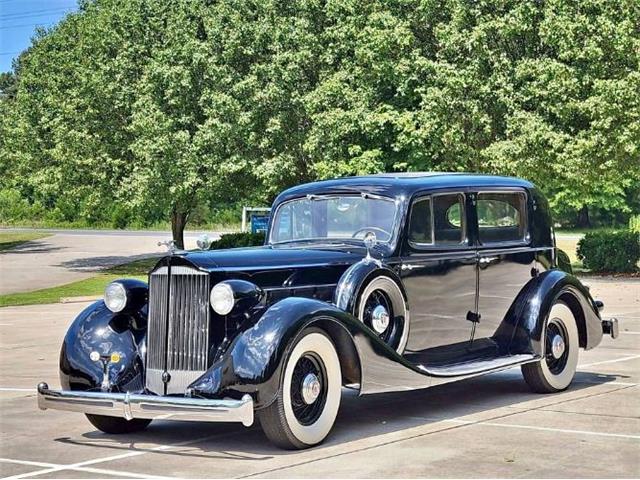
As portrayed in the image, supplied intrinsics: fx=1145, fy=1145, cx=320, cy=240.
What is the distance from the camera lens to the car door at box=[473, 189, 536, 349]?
10516 mm

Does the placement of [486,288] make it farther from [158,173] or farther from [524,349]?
[158,173]

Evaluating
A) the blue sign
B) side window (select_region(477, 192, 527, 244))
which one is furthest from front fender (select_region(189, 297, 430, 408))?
the blue sign

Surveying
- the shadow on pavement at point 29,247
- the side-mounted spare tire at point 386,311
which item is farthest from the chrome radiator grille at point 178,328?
the shadow on pavement at point 29,247

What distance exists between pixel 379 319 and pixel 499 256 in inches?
78.7

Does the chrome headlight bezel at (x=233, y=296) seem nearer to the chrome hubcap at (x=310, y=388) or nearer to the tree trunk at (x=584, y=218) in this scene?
the chrome hubcap at (x=310, y=388)

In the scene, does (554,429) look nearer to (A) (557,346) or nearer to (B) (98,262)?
(A) (557,346)

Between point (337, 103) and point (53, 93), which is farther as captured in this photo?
point (53, 93)

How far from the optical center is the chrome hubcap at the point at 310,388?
8.11 metres

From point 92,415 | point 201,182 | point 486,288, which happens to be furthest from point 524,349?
point 201,182

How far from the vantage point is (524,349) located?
10477 mm

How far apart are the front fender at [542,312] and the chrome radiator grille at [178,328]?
343cm

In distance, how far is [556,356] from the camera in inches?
426

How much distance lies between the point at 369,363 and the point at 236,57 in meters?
24.5

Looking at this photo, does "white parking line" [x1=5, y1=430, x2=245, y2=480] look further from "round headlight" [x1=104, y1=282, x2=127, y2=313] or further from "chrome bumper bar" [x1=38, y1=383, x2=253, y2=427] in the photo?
"round headlight" [x1=104, y1=282, x2=127, y2=313]
